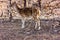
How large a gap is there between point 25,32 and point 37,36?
0.31 metres

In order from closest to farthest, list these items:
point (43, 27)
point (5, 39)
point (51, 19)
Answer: point (5, 39)
point (43, 27)
point (51, 19)

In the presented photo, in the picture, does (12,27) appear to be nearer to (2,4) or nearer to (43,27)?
(43,27)

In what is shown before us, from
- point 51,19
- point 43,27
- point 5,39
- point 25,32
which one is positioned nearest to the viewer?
point 5,39

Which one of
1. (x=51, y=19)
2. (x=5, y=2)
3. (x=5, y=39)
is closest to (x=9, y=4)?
(x=5, y=2)

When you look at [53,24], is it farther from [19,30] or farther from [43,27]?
[19,30]

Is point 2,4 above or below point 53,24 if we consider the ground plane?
above

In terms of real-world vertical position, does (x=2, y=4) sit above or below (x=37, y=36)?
above

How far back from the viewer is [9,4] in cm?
583

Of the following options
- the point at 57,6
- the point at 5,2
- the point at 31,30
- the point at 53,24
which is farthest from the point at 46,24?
the point at 5,2

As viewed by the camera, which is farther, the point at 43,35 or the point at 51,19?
the point at 51,19

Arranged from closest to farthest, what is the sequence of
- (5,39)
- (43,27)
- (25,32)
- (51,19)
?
(5,39), (25,32), (43,27), (51,19)

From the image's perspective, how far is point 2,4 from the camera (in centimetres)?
584

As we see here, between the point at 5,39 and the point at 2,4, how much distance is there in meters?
2.03

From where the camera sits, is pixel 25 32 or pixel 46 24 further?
pixel 46 24
